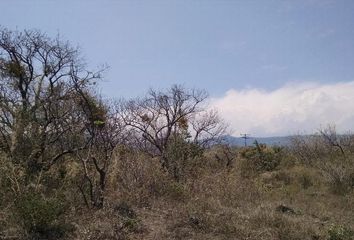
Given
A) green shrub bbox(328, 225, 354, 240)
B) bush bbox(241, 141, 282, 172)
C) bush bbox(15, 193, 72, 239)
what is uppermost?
bush bbox(241, 141, 282, 172)

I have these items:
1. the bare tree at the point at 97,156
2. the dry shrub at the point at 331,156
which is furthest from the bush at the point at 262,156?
the bare tree at the point at 97,156

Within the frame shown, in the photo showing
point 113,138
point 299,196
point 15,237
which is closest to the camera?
point 15,237

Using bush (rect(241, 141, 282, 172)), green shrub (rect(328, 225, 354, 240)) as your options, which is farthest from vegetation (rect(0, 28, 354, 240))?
bush (rect(241, 141, 282, 172))

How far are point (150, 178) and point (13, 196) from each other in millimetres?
3983

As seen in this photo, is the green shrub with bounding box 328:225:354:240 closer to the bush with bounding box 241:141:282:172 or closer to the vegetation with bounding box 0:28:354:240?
the vegetation with bounding box 0:28:354:240

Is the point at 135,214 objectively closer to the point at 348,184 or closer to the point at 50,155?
the point at 50,155

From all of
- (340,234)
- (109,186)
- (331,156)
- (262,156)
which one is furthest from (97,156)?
(262,156)

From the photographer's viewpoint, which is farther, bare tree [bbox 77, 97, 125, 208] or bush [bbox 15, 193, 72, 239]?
bare tree [bbox 77, 97, 125, 208]

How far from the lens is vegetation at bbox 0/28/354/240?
8.16 metres

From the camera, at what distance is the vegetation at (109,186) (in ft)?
26.8

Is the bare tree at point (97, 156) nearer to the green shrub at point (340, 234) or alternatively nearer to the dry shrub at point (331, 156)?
the green shrub at point (340, 234)

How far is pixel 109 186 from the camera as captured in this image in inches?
411

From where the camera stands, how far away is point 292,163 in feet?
79.5

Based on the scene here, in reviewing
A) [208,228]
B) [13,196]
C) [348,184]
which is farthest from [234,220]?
[348,184]
